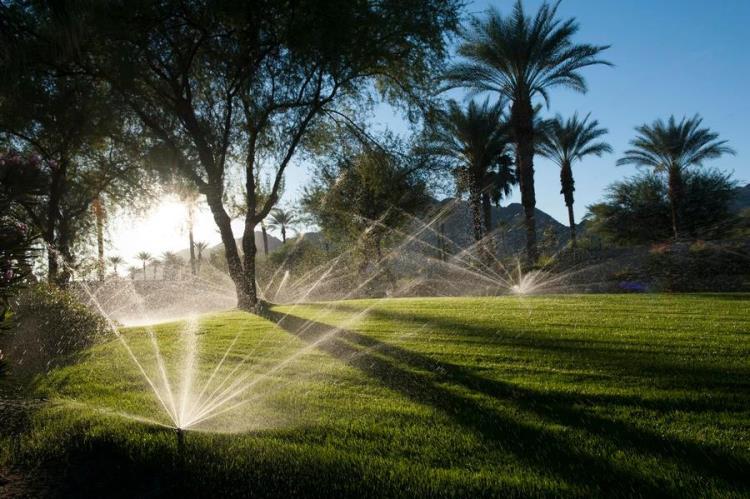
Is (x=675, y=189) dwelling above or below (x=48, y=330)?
above

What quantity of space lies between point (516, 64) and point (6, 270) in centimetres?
2080

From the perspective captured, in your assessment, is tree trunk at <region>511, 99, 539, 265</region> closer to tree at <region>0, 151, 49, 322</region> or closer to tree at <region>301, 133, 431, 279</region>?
tree at <region>301, 133, 431, 279</region>

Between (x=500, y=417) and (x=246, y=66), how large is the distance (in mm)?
12446

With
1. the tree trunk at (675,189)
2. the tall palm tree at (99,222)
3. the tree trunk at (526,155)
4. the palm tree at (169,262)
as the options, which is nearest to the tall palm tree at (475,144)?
the tree trunk at (526,155)

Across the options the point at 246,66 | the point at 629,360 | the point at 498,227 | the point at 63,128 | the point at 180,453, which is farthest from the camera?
the point at 498,227

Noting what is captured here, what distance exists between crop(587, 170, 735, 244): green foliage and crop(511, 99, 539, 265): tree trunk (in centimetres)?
1762

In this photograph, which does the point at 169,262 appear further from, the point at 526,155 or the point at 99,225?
the point at 526,155

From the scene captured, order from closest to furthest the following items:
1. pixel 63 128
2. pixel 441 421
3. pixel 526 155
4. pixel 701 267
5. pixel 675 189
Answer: pixel 441 421 < pixel 63 128 < pixel 701 267 < pixel 526 155 < pixel 675 189

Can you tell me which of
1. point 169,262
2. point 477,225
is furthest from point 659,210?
point 169,262

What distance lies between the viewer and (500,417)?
362cm

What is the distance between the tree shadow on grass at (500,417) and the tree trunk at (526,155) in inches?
673

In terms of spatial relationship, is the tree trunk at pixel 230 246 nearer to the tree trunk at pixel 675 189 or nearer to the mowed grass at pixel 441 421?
the mowed grass at pixel 441 421

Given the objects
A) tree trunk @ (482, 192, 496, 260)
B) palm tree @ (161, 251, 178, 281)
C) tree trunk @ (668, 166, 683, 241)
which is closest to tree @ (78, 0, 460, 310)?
tree trunk @ (482, 192, 496, 260)

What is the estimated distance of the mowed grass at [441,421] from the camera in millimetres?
2770
